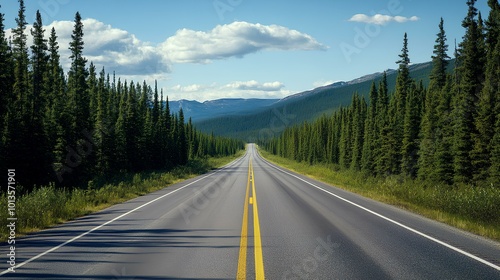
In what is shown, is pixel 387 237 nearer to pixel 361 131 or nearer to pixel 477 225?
pixel 477 225

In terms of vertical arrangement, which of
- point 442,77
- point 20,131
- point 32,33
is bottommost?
point 20,131

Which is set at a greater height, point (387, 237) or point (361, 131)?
point (361, 131)

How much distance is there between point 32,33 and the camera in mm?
43969

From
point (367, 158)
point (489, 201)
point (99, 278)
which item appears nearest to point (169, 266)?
point (99, 278)

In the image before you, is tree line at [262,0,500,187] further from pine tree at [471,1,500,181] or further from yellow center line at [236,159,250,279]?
yellow center line at [236,159,250,279]

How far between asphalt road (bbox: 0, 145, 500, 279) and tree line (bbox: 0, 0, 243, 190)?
21349 mm

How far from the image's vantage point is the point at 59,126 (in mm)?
34156

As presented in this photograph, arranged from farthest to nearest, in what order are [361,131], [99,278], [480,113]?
[361,131]
[480,113]
[99,278]

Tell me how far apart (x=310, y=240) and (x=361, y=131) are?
58.4m

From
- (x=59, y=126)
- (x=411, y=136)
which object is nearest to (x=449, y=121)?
(x=411, y=136)

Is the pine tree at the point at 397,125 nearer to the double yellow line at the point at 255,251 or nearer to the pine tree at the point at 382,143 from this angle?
the pine tree at the point at 382,143

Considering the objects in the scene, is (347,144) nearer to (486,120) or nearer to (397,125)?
(397,125)

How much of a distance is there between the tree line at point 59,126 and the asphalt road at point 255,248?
21.3m

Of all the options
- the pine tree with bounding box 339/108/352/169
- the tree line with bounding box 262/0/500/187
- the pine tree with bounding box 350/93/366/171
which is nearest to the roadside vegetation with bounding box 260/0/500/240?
the tree line with bounding box 262/0/500/187
